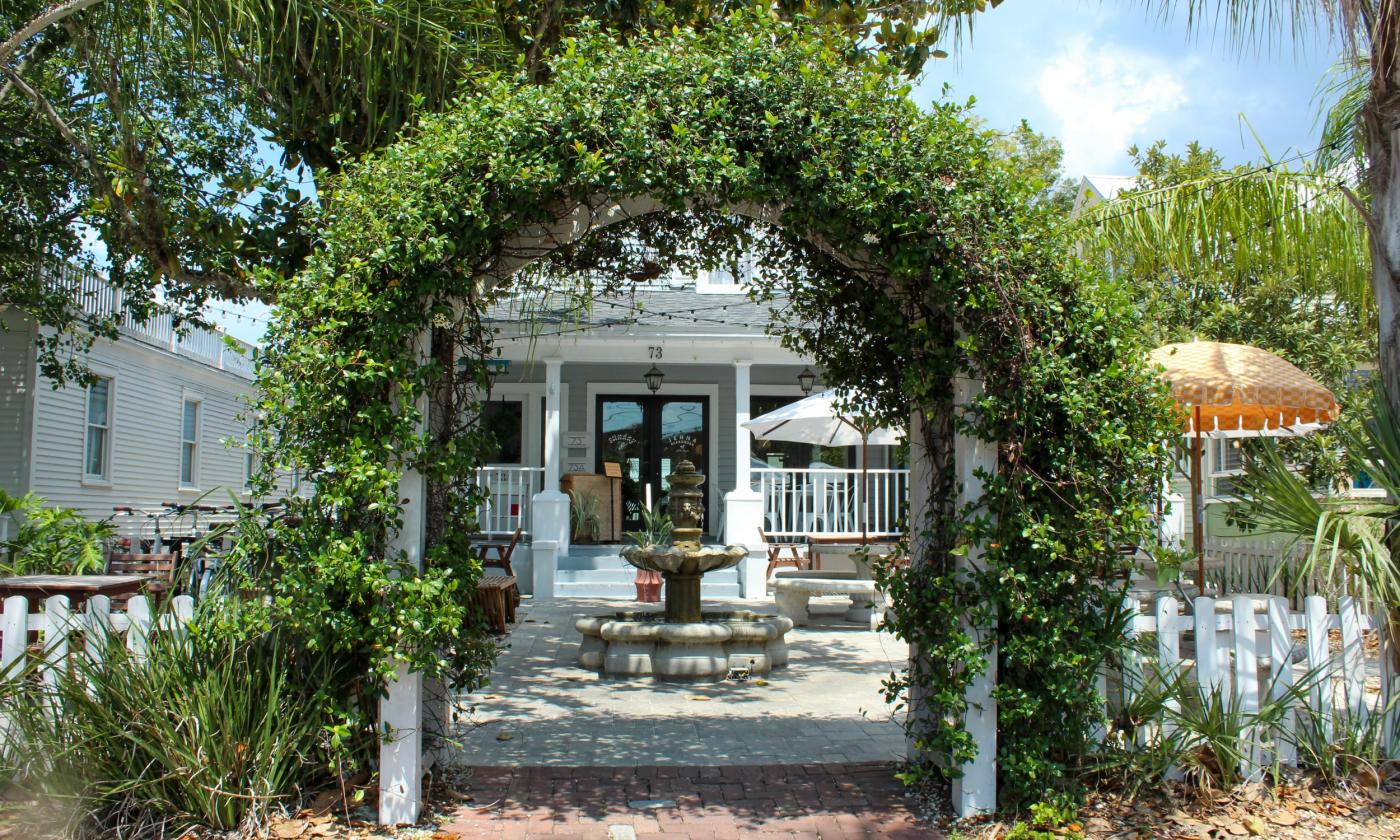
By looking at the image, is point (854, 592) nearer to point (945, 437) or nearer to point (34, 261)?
point (945, 437)

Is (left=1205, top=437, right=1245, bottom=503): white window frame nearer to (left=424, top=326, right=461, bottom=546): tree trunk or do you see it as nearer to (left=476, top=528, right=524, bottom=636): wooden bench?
(left=476, top=528, right=524, bottom=636): wooden bench

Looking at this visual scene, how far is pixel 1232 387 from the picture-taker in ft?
23.0

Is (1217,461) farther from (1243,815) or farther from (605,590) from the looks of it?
(1243,815)

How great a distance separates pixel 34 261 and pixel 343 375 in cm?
920

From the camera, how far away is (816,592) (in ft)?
34.5

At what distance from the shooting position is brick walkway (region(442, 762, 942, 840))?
463cm

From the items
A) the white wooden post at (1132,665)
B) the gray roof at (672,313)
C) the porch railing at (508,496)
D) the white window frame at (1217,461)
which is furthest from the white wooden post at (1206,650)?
the white window frame at (1217,461)

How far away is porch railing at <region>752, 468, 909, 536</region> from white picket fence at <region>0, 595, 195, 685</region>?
933cm

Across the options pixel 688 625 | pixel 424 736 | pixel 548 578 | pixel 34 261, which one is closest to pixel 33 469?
pixel 34 261

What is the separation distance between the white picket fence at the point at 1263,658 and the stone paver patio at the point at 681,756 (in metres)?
1.43

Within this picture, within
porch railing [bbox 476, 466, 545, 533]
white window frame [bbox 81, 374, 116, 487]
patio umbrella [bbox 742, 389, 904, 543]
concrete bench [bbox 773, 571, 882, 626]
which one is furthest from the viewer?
white window frame [bbox 81, 374, 116, 487]

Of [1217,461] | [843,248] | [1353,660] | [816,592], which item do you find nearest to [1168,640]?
[1353,660]

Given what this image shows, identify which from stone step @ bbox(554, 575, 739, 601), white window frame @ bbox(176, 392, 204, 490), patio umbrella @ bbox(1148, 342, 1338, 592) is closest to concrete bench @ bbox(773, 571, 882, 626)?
stone step @ bbox(554, 575, 739, 601)

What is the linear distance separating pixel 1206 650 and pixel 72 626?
5279 mm
